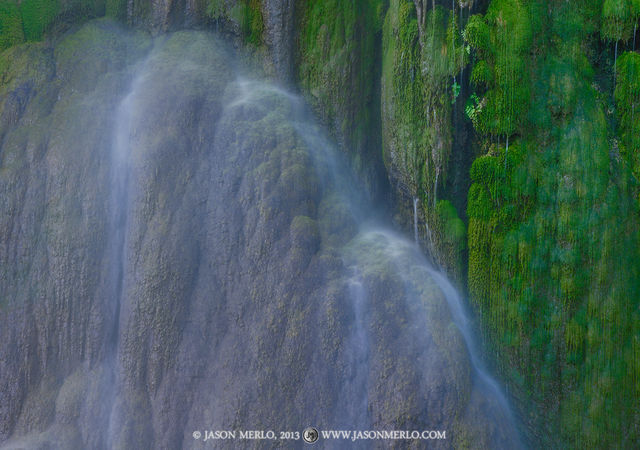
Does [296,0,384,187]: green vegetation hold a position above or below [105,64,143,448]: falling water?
above

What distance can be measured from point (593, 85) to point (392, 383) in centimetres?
434

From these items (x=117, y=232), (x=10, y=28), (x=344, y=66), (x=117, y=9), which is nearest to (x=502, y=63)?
(x=344, y=66)

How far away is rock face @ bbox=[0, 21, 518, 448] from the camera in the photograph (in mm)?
6426

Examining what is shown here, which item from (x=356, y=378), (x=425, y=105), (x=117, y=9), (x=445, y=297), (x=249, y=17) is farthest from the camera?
(x=117, y=9)

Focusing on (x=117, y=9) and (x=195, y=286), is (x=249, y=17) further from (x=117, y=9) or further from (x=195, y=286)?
(x=195, y=286)

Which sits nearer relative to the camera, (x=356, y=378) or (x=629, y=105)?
(x=356, y=378)

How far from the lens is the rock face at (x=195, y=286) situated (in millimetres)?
6426

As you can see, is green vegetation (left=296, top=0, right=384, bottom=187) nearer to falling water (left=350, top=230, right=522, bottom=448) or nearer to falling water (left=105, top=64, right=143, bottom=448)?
falling water (left=350, top=230, right=522, bottom=448)

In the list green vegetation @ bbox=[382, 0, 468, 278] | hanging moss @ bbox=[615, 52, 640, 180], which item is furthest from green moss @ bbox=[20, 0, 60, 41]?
hanging moss @ bbox=[615, 52, 640, 180]

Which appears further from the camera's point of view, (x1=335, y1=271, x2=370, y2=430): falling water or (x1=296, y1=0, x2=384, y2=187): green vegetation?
(x1=296, y1=0, x2=384, y2=187): green vegetation

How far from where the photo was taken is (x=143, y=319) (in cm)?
680

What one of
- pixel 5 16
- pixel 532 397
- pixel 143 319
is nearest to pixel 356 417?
pixel 532 397

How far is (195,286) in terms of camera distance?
6.95 m

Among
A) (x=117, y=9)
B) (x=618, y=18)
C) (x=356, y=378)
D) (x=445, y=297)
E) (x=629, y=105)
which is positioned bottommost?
(x=356, y=378)
